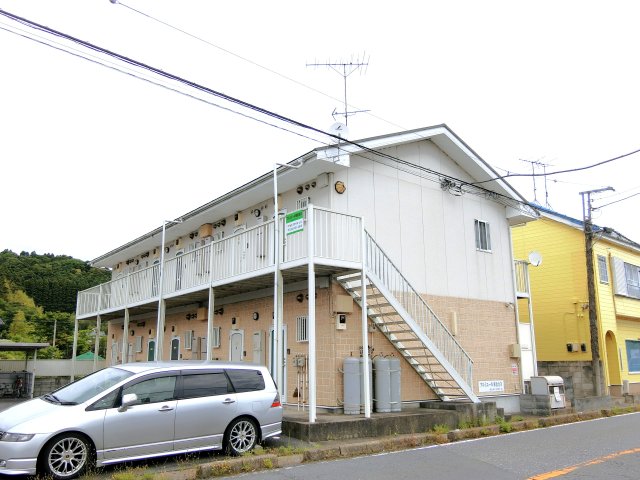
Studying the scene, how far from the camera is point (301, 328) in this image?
523 inches

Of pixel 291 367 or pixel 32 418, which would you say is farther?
pixel 291 367

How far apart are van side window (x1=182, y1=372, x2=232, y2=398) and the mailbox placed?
10.4 meters

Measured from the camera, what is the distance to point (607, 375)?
20.6 m

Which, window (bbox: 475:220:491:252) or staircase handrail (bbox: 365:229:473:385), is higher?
window (bbox: 475:220:491:252)

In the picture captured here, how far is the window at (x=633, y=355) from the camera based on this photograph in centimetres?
2262

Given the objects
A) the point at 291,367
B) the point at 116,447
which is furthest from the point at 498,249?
the point at 116,447

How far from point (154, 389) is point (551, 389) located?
11.8m

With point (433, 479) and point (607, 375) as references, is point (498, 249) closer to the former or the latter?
point (607, 375)

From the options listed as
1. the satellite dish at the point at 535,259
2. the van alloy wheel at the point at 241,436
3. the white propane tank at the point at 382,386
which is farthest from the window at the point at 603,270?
the van alloy wheel at the point at 241,436

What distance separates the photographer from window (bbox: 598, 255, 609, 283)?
21.4m

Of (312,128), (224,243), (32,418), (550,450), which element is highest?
(312,128)

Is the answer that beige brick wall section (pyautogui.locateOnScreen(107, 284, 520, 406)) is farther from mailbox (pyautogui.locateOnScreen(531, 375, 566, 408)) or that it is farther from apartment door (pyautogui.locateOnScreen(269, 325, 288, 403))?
mailbox (pyautogui.locateOnScreen(531, 375, 566, 408))

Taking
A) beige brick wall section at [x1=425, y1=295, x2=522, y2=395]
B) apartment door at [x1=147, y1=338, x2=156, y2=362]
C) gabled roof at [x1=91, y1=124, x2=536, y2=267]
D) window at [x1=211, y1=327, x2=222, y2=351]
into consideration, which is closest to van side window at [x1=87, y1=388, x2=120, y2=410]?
gabled roof at [x1=91, y1=124, x2=536, y2=267]

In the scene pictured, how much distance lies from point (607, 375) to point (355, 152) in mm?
14393
